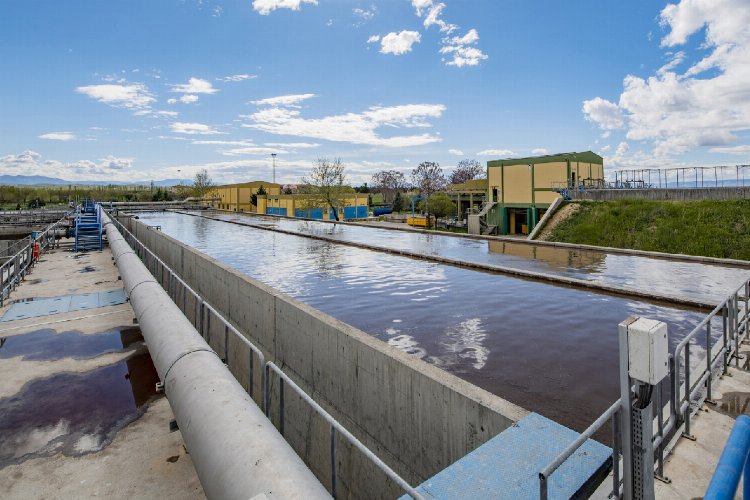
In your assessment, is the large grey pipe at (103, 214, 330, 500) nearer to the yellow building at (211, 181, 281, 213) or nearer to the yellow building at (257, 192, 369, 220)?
the yellow building at (257, 192, 369, 220)

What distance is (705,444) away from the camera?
16.0 ft

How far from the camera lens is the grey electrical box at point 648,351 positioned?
10.8 feet

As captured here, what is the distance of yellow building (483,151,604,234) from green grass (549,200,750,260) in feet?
23.3

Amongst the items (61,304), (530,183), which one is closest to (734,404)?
(61,304)

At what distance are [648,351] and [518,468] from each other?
172 cm

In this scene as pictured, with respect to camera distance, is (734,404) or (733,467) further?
(734,404)

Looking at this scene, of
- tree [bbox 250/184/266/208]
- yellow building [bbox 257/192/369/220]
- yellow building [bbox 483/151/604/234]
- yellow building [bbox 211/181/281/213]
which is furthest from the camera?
yellow building [bbox 211/181/281/213]

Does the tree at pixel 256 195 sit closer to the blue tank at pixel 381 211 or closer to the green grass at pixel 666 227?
the blue tank at pixel 381 211

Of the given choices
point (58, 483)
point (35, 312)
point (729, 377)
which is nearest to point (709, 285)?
point (729, 377)

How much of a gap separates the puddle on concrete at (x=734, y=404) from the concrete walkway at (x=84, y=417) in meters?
7.00

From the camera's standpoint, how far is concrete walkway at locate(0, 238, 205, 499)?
5906 mm

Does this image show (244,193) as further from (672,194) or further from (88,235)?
(672,194)

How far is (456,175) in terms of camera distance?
11850 centimetres

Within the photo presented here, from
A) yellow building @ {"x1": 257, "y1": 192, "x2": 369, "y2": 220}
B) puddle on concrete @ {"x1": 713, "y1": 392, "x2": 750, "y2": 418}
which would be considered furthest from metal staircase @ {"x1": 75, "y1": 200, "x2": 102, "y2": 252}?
puddle on concrete @ {"x1": 713, "y1": 392, "x2": 750, "y2": 418}
